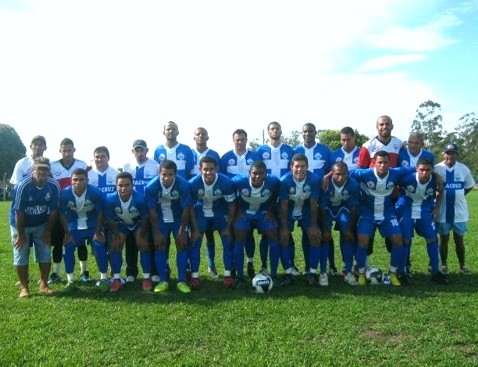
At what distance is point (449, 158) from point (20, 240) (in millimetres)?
6823

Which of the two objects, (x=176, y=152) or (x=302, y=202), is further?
(x=176, y=152)

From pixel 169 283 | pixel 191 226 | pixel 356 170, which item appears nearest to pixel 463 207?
pixel 356 170

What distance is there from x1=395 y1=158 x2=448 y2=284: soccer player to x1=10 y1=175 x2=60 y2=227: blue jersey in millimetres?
5239

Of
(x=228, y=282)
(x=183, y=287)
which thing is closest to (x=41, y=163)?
(x=183, y=287)

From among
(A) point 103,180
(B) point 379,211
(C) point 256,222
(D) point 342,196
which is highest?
(A) point 103,180

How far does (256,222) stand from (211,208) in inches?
29.1

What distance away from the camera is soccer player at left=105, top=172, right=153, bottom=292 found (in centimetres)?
691

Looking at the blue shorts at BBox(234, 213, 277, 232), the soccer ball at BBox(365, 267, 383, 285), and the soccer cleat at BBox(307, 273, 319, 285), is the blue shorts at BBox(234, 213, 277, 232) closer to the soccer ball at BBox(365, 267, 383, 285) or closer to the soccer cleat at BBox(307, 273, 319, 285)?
the soccer cleat at BBox(307, 273, 319, 285)

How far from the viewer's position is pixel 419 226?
23.6 ft

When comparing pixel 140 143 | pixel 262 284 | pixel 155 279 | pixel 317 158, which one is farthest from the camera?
pixel 317 158

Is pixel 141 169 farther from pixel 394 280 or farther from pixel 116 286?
pixel 394 280

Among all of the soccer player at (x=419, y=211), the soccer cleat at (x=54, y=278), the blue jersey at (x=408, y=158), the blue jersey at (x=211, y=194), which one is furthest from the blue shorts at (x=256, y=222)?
the soccer cleat at (x=54, y=278)

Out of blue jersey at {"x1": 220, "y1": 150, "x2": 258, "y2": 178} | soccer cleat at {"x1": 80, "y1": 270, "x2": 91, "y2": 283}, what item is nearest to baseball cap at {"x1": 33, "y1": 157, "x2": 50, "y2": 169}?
soccer cleat at {"x1": 80, "y1": 270, "x2": 91, "y2": 283}

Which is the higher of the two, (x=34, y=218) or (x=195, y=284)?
(x=34, y=218)
